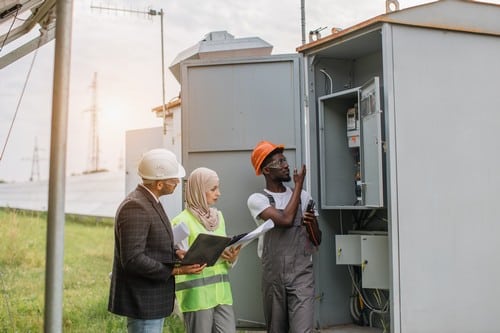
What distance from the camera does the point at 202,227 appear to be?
136 inches

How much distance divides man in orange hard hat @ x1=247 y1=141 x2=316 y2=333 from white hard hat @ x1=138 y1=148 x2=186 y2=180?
1.14 metres

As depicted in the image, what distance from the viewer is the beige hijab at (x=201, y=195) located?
3449 millimetres

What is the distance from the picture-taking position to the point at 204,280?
3.34m

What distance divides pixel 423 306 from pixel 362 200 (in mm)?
883

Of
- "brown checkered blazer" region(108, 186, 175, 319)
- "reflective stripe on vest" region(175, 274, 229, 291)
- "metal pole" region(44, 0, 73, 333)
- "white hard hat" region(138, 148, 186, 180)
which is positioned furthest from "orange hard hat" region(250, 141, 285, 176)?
"metal pole" region(44, 0, 73, 333)

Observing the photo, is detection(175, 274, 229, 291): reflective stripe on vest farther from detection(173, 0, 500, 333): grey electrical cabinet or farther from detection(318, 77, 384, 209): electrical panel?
detection(318, 77, 384, 209): electrical panel

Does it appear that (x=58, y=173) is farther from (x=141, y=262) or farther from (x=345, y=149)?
(x=345, y=149)

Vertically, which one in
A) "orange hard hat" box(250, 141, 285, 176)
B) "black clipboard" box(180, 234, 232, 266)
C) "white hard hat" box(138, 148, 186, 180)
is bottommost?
"black clipboard" box(180, 234, 232, 266)

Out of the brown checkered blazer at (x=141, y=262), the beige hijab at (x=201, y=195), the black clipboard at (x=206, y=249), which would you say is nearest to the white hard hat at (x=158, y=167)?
the brown checkered blazer at (x=141, y=262)

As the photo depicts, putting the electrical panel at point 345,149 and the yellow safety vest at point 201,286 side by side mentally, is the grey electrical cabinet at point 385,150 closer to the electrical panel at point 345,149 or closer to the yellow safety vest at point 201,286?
the electrical panel at point 345,149

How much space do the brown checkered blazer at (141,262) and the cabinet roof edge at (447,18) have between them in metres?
2.10

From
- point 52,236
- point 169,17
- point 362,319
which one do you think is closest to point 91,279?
point 169,17

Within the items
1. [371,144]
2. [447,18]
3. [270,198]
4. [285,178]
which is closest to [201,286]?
[270,198]

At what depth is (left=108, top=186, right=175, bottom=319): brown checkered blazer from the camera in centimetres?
275
